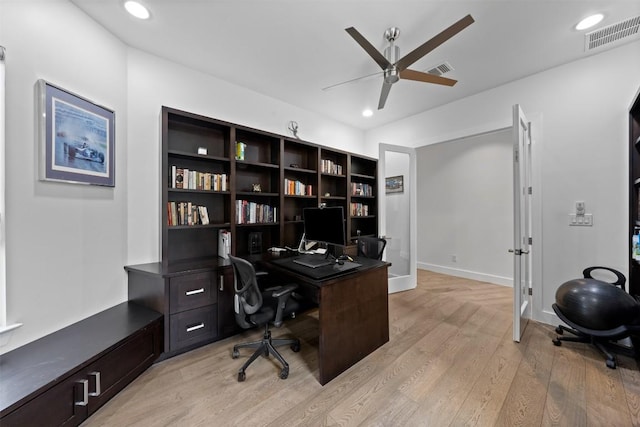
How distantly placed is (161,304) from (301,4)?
269 centimetres

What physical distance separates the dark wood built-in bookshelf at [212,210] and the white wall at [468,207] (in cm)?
230

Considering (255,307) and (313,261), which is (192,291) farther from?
(313,261)

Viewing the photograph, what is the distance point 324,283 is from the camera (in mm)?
1829

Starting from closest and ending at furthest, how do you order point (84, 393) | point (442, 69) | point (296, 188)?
point (84, 393) → point (442, 69) → point (296, 188)

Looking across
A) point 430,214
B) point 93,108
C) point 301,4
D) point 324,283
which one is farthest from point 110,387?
point 430,214

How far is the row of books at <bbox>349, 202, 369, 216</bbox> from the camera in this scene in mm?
4254

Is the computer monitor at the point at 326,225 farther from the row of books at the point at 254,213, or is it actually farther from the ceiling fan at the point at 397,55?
the ceiling fan at the point at 397,55

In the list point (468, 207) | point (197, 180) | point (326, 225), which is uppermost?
point (197, 180)

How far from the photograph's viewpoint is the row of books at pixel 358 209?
14.0 feet

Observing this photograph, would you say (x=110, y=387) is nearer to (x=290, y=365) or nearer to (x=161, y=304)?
(x=161, y=304)

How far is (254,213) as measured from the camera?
→ 3.05 meters

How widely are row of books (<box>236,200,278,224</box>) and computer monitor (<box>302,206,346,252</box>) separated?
76 cm

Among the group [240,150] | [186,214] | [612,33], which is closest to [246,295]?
[186,214]

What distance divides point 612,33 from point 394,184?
2626 mm
